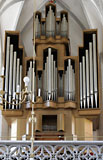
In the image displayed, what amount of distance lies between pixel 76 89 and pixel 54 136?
2036mm

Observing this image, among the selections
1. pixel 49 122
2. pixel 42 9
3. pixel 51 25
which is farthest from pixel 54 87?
pixel 42 9

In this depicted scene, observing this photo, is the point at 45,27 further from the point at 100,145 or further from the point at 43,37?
the point at 100,145

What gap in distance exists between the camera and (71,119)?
47.4ft

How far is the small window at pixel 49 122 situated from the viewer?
1462 centimetres

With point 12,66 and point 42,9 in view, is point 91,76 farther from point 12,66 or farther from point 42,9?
point 42,9

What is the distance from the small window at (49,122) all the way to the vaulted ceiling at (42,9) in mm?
4543

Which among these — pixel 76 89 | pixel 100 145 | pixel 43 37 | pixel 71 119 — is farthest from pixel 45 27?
pixel 100 145

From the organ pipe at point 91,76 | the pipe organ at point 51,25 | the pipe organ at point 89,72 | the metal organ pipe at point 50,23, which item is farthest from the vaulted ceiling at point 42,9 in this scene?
the organ pipe at point 91,76

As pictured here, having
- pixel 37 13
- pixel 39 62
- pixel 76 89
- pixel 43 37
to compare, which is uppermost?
pixel 37 13

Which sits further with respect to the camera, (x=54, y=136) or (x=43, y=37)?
(x=43, y=37)

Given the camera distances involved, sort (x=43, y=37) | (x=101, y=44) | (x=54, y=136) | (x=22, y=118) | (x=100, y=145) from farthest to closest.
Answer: (x=101, y=44) < (x=43, y=37) < (x=22, y=118) < (x=54, y=136) < (x=100, y=145)

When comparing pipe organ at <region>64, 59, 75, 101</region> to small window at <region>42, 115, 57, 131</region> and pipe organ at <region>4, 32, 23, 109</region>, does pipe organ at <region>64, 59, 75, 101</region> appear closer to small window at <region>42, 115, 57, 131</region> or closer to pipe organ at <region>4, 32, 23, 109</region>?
small window at <region>42, 115, 57, 131</region>

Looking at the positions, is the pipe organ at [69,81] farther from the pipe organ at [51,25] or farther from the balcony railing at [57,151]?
the balcony railing at [57,151]

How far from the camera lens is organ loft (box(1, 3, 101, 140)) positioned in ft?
47.6
